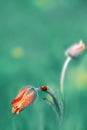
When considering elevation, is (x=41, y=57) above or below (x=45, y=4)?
below

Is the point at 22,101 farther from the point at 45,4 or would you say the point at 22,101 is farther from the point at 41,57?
the point at 45,4

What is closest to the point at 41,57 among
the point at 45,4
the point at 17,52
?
the point at 17,52

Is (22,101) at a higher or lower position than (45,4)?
lower

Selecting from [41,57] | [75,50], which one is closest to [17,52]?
[41,57]

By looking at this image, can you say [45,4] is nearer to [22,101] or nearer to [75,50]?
[75,50]

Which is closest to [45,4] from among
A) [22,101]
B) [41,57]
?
[41,57]

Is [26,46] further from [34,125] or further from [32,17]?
[34,125]

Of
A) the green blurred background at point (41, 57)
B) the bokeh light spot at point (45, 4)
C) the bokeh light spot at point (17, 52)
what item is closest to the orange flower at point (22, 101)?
the green blurred background at point (41, 57)
